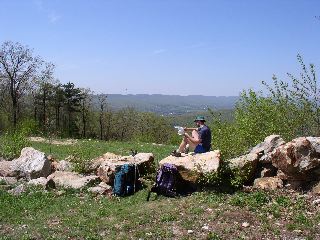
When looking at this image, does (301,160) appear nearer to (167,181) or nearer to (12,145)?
(167,181)

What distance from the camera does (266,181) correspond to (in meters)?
12.4

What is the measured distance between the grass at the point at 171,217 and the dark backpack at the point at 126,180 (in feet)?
1.57

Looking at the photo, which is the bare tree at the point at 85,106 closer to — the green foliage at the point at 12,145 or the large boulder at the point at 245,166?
the green foliage at the point at 12,145

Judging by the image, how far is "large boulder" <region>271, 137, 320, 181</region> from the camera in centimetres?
1153

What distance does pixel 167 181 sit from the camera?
12523mm

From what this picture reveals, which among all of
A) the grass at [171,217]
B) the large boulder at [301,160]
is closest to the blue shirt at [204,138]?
A: the grass at [171,217]

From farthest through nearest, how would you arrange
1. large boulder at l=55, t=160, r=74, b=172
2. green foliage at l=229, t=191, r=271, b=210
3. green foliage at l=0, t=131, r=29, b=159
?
1. green foliage at l=0, t=131, r=29, b=159
2. large boulder at l=55, t=160, r=74, b=172
3. green foliage at l=229, t=191, r=271, b=210

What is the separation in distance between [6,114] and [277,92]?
46.3m

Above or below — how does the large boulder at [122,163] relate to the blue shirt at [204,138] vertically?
below

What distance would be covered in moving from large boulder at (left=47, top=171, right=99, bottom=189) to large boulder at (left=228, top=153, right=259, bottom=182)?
199 inches

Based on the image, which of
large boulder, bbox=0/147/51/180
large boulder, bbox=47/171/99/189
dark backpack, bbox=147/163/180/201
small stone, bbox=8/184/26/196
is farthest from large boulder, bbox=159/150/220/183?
large boulder, bbox=0/147/51/180

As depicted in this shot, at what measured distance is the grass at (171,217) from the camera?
959 centimetres

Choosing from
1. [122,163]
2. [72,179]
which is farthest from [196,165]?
[72,179]

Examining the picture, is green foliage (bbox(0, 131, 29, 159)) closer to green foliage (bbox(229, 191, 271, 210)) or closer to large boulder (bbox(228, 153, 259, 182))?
large boulder (bbox(228, 153, 259, 182))
